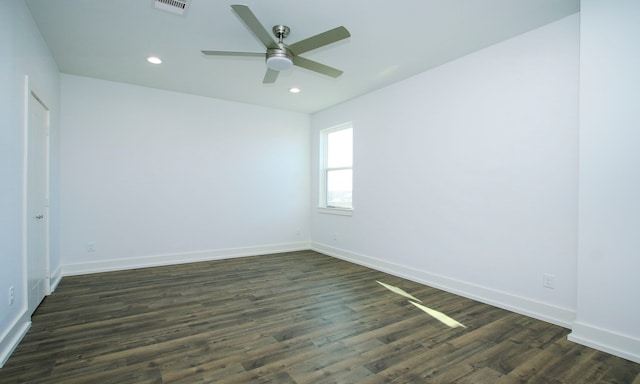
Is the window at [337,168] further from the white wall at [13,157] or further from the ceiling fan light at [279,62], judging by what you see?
the white wall at [13,157]

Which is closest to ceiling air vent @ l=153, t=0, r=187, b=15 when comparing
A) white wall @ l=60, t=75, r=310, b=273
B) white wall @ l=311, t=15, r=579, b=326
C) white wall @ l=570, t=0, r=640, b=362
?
white wall @ l=60, t=75, r=310, b=273

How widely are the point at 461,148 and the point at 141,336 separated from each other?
3.62m

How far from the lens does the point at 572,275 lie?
264 centimetres

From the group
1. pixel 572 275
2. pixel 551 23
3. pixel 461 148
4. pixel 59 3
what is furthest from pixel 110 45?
pixel 572 275

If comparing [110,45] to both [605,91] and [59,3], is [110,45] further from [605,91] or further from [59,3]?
[605,91]

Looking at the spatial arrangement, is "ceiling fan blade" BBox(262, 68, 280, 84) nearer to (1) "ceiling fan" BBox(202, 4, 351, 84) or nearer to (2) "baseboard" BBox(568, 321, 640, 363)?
(1) "ceiling fan" BBox(202, 4, 351, 84)

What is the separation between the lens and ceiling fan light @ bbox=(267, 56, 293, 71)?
8.92ft

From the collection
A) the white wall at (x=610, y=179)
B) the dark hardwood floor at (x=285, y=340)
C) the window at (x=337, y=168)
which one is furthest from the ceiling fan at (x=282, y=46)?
the window at (x=337, y=168)

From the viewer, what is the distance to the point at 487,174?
10.7 ft

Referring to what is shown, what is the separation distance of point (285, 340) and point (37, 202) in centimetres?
288

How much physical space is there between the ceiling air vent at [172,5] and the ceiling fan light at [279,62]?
79 cm

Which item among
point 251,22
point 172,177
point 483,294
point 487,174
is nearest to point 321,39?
point 251,22

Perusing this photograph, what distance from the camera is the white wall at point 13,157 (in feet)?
6.98

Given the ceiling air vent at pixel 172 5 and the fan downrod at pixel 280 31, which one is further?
the fan downrod at pixel 280 31
